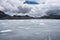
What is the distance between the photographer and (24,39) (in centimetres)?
1326

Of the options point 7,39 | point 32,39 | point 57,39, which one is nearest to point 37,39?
point 32,39

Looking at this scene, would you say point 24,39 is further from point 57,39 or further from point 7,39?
point 57,39

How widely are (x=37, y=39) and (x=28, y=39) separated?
0.72 m

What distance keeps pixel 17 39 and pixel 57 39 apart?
10.3 feet

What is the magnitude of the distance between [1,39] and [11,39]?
0.79m

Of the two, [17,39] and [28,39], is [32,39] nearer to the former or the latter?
[28,39]

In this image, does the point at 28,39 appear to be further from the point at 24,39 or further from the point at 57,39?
the point at 57,39

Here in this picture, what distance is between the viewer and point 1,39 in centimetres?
1320

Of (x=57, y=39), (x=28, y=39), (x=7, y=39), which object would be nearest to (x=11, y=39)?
(x=7, y=39)

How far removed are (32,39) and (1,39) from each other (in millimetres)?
2476

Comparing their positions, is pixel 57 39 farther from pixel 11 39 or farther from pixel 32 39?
pixel 11 39

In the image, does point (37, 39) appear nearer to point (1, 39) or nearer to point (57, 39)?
point (57, 39)

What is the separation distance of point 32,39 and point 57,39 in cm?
201

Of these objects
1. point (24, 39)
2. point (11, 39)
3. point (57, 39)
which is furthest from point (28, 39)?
point (57, 39)
